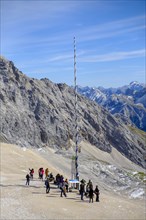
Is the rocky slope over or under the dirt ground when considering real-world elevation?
over

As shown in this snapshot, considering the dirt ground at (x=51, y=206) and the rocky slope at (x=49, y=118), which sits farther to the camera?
the rocky slope at (x=49, y=118)

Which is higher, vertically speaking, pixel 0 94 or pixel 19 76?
pixel 19 76

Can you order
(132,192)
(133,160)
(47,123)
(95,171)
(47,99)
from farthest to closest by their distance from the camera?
(133,160), (47,99), (47,123), (95,171), (132,192)

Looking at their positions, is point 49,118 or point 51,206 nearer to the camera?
point 51,206

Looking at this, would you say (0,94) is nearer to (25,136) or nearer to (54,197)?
(25,136)

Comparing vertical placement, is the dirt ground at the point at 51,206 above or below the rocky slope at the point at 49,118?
below

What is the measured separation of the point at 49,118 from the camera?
129m

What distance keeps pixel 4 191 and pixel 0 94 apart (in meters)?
77.1

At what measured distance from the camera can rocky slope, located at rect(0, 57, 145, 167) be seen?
112 m

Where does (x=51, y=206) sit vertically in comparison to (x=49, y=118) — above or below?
below

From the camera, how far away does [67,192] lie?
A: 41969 mm

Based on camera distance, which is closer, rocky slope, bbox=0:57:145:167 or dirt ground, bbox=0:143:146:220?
dirt ground, bbox=0:143:146:220

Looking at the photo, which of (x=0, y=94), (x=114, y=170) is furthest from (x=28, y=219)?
(x=0, y=94)

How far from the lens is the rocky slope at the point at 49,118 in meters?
112
